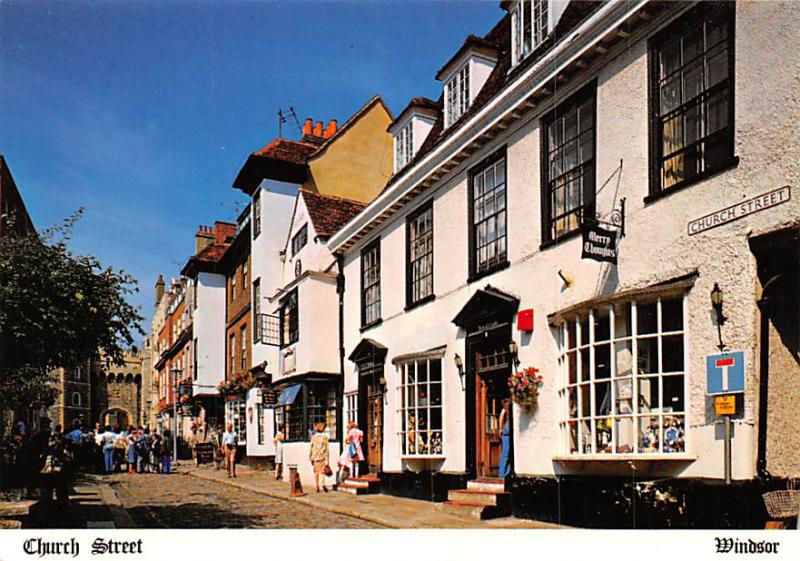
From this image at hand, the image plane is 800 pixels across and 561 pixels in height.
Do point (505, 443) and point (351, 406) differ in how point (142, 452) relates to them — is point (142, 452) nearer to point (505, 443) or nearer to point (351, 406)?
point (351, 406)

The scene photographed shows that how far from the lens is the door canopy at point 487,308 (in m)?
9.69

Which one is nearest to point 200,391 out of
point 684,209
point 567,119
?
point 567,119

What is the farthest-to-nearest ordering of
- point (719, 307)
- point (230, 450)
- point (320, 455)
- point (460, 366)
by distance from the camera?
point (230, 450) → point (320, 455) → point (460, 366) → point (719, 307)

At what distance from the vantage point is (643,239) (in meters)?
→ 7.39

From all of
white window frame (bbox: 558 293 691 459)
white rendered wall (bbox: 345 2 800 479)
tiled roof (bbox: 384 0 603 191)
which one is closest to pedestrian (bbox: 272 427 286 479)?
white rendered wall (bbox: 345 2 800 479)

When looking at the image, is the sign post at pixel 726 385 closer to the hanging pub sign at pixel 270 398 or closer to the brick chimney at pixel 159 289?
the brick chimney at pixel 159 289

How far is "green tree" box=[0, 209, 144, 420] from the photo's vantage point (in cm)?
737

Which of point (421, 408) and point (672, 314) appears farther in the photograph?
point (421, 408)

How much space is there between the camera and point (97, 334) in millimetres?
8125

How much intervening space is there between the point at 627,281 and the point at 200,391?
1190cm

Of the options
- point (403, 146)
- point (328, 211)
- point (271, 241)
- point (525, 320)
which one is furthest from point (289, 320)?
point (525, 320)

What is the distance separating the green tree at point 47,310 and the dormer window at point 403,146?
6.68 m

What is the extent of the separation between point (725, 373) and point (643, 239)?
4.82ft
